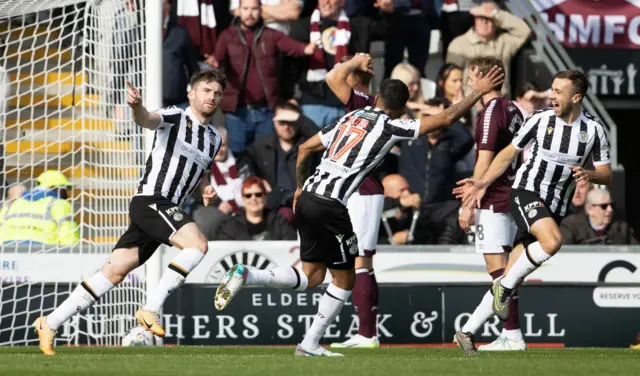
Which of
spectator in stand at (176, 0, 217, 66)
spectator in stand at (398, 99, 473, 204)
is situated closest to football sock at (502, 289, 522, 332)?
spectator in stand at (398, 99, 473, 204)

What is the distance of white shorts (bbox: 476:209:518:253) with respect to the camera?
965 cm

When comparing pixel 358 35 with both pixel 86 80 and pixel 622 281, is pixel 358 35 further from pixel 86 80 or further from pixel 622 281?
pixel 622 281

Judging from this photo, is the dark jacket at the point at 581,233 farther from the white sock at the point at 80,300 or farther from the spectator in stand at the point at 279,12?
the white sock at the point at 80,300

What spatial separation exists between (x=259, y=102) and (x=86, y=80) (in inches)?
77.5

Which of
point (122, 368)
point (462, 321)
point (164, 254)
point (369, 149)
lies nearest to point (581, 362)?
point (369, 149)

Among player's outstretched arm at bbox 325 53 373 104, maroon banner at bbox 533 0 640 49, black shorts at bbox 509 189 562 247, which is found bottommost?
black shorts at bbox 509 189 562 247

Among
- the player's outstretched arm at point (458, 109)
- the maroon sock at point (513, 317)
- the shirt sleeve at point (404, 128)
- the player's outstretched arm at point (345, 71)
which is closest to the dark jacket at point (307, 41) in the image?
the player's outstretched arm at point (345, 71)

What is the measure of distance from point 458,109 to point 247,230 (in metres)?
4.42

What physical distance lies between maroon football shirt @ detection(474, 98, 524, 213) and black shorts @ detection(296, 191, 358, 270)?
1.81 meters

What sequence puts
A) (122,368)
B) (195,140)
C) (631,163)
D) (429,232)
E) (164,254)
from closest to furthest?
(122,368), (195,140), (164,254), (429,232), (631,163)

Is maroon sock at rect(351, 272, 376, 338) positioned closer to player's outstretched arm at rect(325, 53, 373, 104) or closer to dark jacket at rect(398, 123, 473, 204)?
player's outstretched arm at rect(325, 53, 373, 104)

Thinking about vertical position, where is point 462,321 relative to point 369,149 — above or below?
below

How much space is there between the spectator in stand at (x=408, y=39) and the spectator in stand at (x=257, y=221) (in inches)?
101

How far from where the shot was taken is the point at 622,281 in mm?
11414
